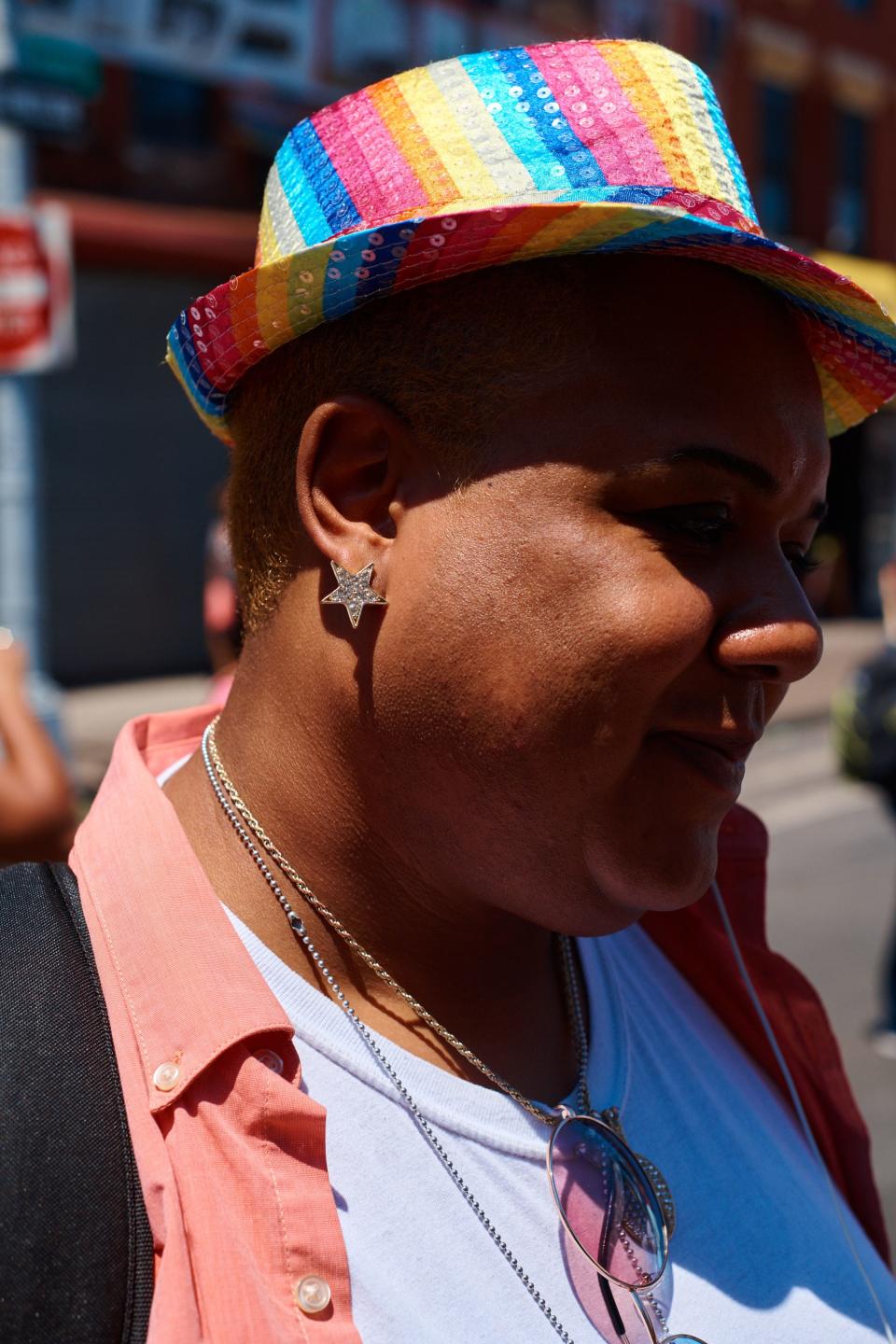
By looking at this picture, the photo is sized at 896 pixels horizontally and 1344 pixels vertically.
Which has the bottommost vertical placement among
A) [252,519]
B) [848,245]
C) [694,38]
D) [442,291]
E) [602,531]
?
[848,245]

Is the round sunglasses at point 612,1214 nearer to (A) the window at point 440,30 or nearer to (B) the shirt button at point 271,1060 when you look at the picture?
(B) the shirt button at point 271,1060

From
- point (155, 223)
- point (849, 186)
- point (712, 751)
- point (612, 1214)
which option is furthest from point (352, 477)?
point (849, 186)

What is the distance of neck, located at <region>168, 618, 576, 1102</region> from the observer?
1.39 m

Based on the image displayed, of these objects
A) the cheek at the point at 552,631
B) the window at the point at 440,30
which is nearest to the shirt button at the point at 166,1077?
the cheek at the point at 552,631

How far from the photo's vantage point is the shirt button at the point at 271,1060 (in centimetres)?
123

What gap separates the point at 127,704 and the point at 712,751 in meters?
10.5

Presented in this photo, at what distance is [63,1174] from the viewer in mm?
1067

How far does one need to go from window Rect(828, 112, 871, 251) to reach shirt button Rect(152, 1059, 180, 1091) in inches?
780

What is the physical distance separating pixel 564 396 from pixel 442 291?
0.16 m

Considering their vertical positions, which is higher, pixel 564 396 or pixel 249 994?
pixel 564 396

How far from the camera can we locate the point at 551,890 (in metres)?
1.32

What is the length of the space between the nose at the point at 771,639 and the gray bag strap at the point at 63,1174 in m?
0.63

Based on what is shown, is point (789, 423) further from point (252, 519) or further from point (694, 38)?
point (694, 38)

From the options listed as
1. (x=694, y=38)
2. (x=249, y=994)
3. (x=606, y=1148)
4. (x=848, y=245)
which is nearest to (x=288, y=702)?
(x=249, y=994)
